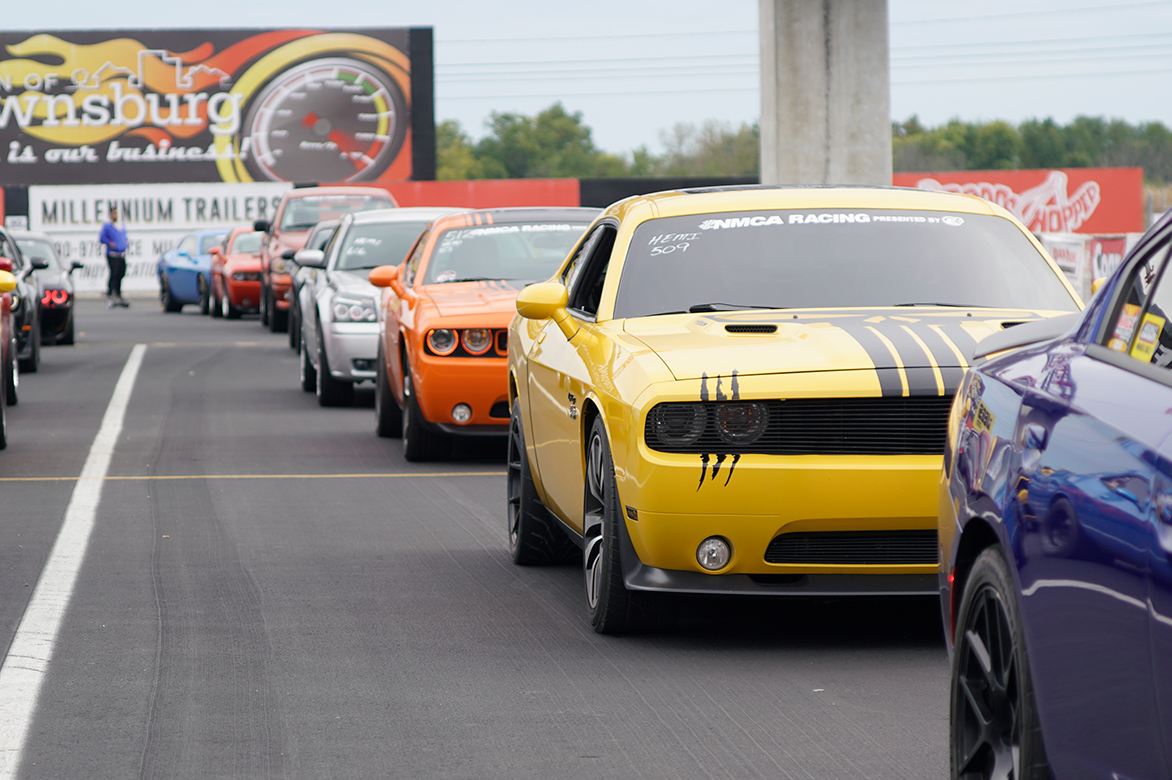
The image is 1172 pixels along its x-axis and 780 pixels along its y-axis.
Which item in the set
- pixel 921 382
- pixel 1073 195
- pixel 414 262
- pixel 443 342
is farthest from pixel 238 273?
pixel 921 382

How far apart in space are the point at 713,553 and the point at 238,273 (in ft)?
80.0

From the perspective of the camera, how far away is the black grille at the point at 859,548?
5.22m

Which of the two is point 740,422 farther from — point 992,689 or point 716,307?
point 992,689

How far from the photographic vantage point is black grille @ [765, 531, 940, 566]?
522cm

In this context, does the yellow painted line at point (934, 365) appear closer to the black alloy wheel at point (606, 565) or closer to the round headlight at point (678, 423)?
the round headlight at point (678, 423)

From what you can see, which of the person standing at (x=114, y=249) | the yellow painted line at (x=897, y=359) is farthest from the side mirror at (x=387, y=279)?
the person standing at (x=114, y=249)

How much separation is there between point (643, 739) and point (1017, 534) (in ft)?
5.42

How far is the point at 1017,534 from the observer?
317cm

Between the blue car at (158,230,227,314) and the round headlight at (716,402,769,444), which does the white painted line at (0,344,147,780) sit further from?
the blue car at (158,230,227,314)

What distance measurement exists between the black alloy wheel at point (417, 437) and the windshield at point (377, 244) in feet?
14.5

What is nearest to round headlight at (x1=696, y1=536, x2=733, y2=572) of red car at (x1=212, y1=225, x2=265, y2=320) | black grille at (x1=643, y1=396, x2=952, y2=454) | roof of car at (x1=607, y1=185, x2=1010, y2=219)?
black grille at (x1=643, y1=396, x2=952, y2=454)

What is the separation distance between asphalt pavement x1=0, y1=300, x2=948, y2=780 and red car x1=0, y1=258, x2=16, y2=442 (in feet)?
6.00

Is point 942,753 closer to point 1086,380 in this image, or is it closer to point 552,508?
point 1086,380

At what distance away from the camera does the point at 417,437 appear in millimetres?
10789
